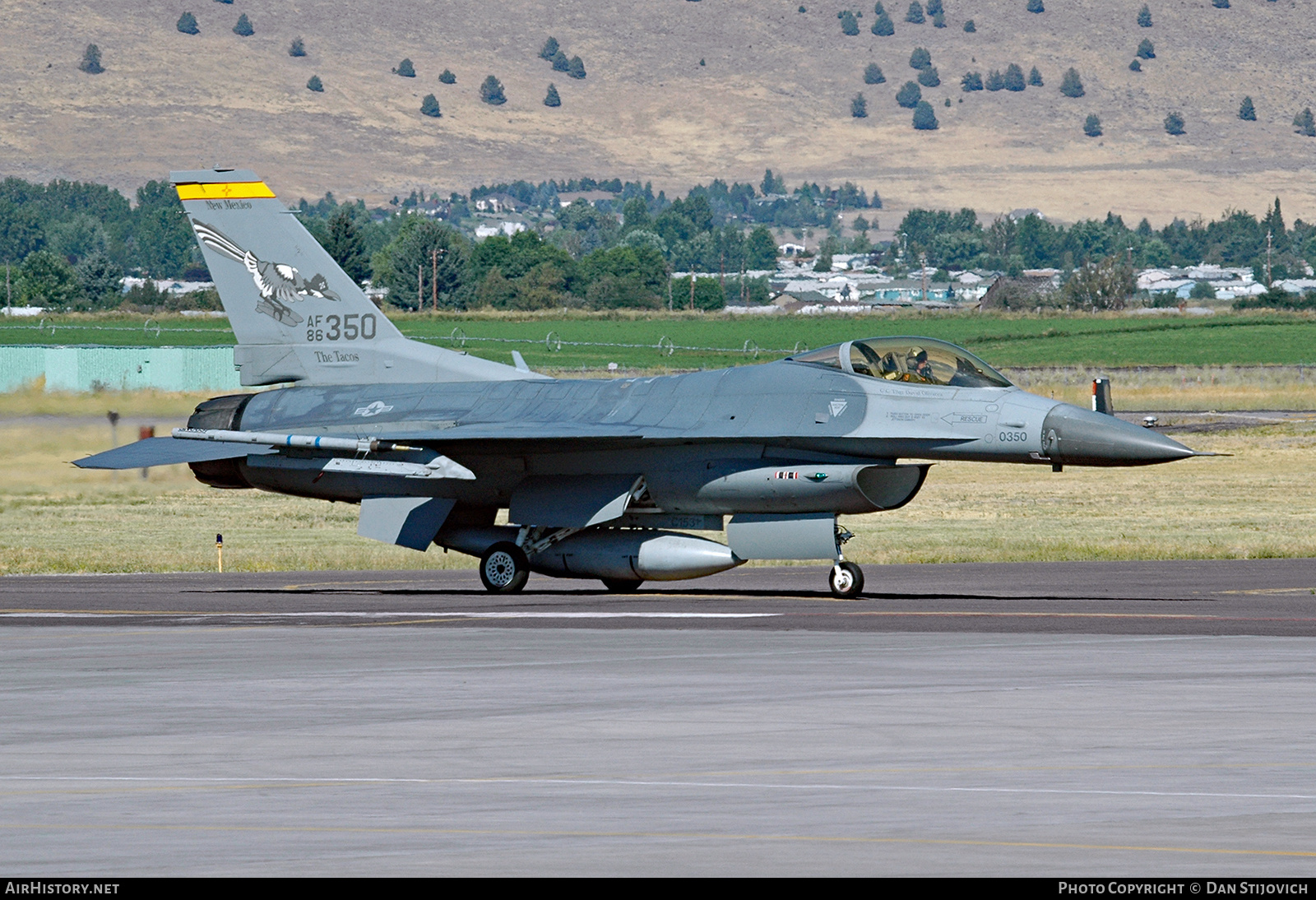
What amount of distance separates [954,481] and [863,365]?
27.3 meters

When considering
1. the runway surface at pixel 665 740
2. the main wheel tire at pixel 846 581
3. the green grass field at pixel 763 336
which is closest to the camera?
the runway surface at pixel 665 740

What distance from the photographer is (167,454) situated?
24.5m

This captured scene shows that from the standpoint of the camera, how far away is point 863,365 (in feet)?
73.6

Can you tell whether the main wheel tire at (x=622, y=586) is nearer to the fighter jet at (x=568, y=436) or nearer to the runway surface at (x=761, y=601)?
the fighter jet at (x=568, y=436)


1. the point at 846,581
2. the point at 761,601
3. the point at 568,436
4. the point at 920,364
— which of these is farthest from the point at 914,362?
the point at 568,436

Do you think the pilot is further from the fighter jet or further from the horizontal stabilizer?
the horizontal stabilizer

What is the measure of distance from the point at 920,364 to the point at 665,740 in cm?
1141

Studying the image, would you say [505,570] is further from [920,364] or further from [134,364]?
[134,364]

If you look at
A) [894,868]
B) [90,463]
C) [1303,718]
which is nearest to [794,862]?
[894,868]

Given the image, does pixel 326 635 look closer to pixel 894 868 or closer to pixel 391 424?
pixel 391 424

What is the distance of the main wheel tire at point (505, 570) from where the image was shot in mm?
24109

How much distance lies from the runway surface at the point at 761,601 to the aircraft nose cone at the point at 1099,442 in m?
1.62

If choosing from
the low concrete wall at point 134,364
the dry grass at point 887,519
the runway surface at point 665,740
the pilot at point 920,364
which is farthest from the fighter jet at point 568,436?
the low concrete wall at point 134,364

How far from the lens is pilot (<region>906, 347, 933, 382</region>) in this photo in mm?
22000
